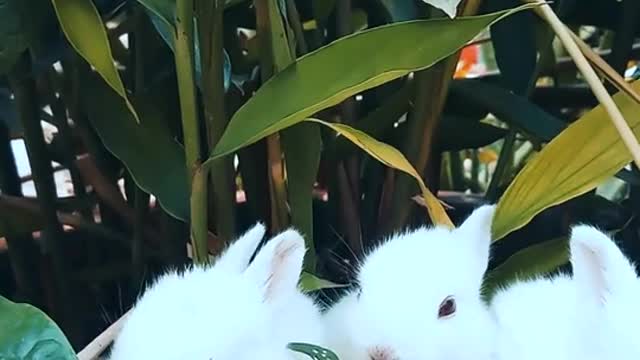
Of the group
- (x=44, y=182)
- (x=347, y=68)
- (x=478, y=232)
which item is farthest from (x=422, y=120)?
(x=44, y=182)

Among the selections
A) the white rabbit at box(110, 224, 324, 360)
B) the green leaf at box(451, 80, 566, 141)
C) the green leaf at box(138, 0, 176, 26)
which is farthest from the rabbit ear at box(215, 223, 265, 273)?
the green leaf at box(451, 80, 566, 141)

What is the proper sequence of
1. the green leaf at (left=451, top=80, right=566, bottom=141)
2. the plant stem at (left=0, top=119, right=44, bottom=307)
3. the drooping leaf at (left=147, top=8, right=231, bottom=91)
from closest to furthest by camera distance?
the drooping leaf at (left=147, top=8, right=231, bottom=91) → the green leaf at (left=451, top=80, right=566, bottom=141) → the plant stem at (left=0, top=119, right=44, bottom=307)

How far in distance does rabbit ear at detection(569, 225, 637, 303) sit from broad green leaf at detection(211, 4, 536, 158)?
12 cm

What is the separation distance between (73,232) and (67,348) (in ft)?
1.53

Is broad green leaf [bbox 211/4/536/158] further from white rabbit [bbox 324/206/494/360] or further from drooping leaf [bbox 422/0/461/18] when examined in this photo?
white rabbit [bbox 324/206/494/360]

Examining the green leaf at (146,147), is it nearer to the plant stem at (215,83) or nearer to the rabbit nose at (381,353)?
the plant stem at (215,83)

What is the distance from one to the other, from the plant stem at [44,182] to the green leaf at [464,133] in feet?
0.91

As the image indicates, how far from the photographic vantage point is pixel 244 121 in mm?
537

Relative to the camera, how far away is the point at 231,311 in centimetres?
58

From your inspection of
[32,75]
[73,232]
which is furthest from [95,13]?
[73,232]

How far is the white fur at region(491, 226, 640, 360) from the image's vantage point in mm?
542

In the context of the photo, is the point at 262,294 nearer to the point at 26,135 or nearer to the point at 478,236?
the point at 478,236

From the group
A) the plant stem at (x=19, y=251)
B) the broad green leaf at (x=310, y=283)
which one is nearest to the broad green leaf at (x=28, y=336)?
the broad green leaf at (x=310, y=283)

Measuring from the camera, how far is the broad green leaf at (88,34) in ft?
1.81
